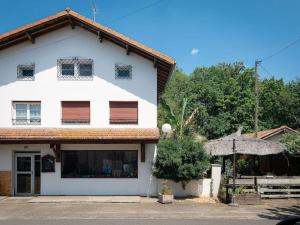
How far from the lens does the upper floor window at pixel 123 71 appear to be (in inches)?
793

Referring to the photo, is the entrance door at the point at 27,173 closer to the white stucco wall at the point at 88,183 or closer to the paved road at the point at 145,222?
the white stucco wall at the point at 88,183

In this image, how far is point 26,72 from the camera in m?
20.2

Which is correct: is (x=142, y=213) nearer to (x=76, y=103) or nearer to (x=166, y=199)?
(x=166, y=199)

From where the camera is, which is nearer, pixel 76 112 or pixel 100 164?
pixel 100 164

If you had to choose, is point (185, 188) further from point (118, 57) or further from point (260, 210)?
point (118, 57)

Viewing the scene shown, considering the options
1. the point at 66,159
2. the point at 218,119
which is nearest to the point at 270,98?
the point at 218,119

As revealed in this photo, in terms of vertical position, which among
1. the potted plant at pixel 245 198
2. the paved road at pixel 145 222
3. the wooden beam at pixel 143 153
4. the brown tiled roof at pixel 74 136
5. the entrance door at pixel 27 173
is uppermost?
the brown tiled roof at pixel 74 136

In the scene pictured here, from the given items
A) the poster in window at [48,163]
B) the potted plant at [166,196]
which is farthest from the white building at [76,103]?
the potted plant at [166,196]

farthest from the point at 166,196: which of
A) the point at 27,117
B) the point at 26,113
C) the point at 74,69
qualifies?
the point at 26,113

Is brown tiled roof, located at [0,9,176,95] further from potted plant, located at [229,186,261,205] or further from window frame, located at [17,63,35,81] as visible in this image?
potted plant, located at [229,186,261,205]

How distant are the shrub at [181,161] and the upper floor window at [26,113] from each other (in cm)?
628

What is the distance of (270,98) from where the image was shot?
5144 centimetres

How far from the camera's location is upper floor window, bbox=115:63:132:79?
20.1 m

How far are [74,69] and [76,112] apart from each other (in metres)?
2.15
